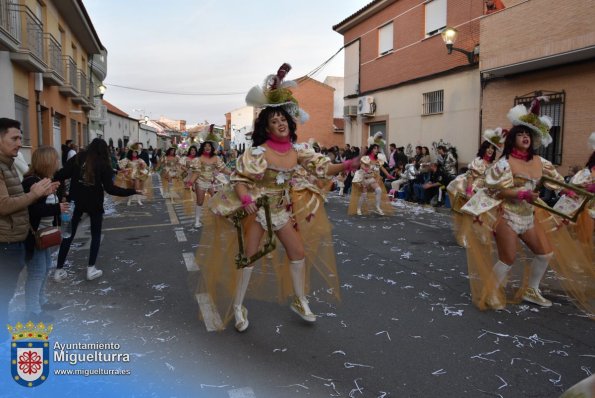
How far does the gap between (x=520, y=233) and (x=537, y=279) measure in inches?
24.8

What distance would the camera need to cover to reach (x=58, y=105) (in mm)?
20266

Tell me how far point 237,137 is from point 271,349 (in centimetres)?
6410

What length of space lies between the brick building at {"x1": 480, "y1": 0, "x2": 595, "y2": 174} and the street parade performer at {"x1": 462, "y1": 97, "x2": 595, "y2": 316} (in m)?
7.01

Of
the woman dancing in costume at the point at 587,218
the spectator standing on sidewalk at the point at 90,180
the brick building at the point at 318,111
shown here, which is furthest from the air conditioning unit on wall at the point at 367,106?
the spectator standing on sidewalk at the point at 90,180

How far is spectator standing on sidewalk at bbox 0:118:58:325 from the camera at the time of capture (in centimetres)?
359

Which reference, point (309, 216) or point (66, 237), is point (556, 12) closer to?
point (309, 216)

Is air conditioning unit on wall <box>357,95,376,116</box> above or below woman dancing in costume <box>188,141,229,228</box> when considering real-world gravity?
above

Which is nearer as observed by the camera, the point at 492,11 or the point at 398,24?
the point at 492,11

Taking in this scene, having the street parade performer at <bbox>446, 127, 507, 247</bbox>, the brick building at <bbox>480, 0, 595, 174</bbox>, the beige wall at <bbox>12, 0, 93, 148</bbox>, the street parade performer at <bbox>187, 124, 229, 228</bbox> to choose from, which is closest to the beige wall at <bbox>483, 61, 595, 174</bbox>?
the brick building at <bbox>480, 0, 595, 174</bbox>

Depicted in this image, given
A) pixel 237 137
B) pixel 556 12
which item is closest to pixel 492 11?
pixel 556 12

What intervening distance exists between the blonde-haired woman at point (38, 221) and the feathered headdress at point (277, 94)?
1953mm

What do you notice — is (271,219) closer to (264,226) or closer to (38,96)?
(264,226)

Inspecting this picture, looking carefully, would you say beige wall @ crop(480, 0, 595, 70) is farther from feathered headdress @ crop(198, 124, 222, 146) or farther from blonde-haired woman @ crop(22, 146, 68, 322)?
blonde-haired woman @ crop(22, 146, 68, 322)

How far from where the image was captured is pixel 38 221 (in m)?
4.02
